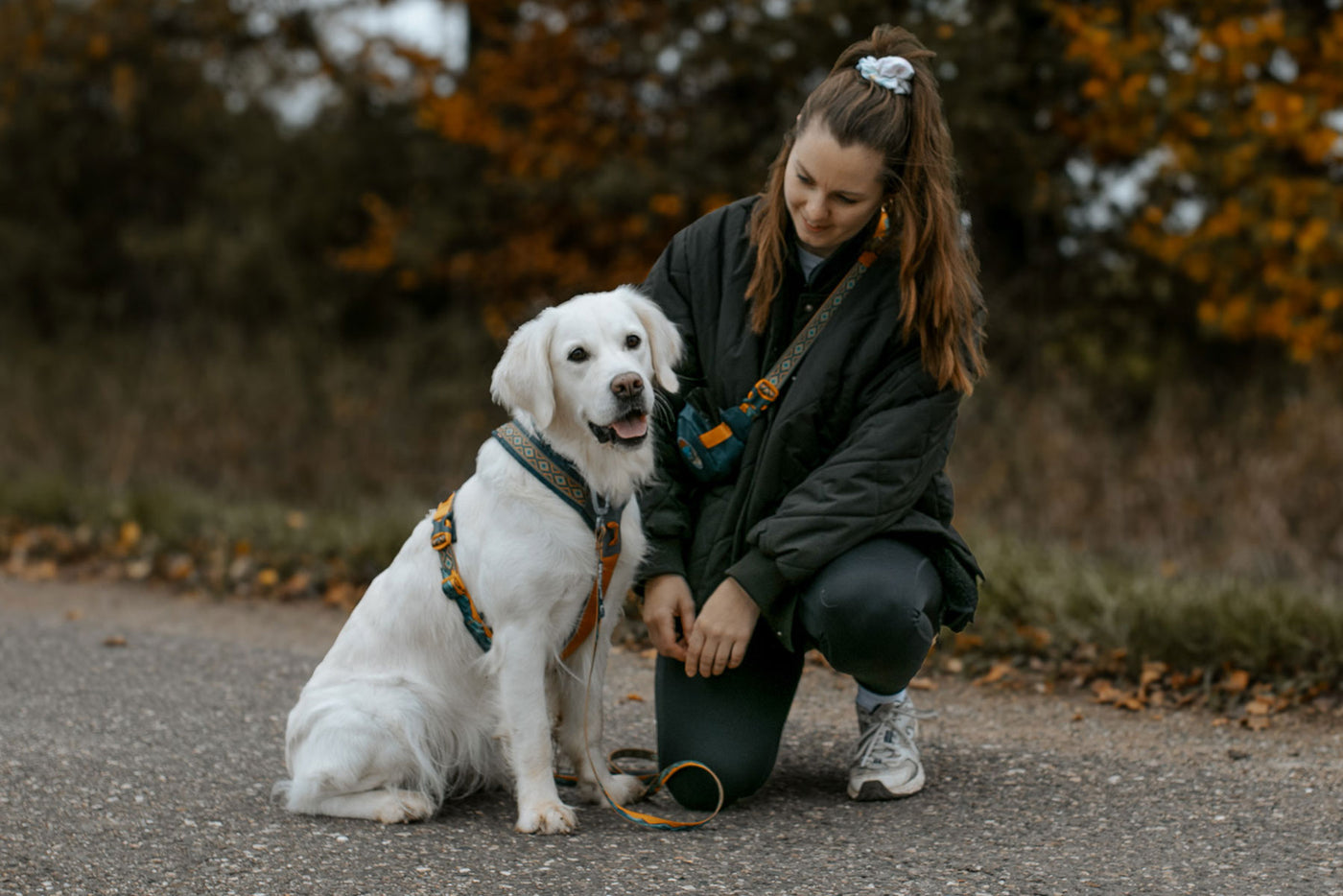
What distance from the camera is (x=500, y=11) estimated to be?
9.77m

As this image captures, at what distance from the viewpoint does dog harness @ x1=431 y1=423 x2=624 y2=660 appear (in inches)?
123

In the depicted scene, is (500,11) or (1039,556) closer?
(1039,556)

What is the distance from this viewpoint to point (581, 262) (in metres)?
9.83

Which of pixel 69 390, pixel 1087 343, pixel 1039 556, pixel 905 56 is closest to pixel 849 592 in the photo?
pixel 905 56

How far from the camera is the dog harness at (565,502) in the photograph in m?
3.12

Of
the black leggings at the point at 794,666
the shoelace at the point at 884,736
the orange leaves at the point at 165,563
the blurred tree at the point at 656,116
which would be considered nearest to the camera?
the black leggings at the point at 794,666

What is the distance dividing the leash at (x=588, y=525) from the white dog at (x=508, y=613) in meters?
0.02

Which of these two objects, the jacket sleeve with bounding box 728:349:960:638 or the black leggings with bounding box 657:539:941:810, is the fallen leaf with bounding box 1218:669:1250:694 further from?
the jacket sleeve with bounding box 728:349:960:638

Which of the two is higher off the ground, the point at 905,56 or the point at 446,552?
the point at 905,56

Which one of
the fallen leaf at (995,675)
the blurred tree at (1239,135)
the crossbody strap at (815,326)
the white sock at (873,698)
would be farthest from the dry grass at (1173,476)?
the crossbody strap at (815,326)

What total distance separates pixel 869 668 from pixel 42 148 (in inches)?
476

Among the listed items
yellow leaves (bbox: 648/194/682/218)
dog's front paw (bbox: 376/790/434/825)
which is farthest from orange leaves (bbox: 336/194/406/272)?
dog's front paw (bbox: 376/790/434/825)

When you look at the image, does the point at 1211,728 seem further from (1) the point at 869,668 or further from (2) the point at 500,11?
(2) the point at 500,11

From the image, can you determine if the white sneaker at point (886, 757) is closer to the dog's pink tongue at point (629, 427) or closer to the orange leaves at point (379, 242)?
the dog's pink tongue at point (629, 427)
